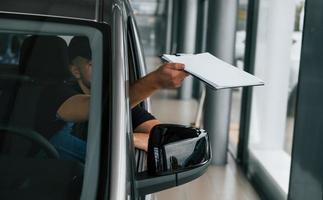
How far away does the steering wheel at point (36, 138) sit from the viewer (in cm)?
159

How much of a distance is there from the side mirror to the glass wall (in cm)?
363

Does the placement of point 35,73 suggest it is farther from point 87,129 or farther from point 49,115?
point 87,129

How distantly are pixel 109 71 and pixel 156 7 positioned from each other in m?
22.6

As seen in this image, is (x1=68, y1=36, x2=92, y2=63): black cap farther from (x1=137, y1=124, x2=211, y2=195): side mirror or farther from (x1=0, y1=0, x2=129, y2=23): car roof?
(x1=137, y1=124, x2=211, y2=195): side mirror

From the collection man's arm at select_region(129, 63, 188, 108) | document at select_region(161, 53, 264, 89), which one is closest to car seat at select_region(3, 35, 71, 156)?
man's arm at select_region(129, 63, 188, 108)

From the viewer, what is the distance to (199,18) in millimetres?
11312

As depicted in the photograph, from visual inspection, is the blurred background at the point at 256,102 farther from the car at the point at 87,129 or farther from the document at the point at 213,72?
the car at the point at 87,129

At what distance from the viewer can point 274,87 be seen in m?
5.59

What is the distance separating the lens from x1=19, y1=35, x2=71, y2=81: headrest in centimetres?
169

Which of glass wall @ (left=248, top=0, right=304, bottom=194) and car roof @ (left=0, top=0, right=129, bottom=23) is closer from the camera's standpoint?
car roof @ (left=0, top=0, right=129, bottom=23)

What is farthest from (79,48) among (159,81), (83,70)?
(159,81)

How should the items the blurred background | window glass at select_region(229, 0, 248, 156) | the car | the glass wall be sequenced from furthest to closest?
window glass at select_region(229, 0, 248, 156), the glass wall, the blurred background, the car

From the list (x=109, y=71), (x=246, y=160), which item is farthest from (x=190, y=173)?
(x=246, y=160)

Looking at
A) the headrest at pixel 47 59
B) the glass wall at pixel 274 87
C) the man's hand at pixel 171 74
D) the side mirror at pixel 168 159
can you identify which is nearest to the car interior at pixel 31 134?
the headrest at pixel 47 59
